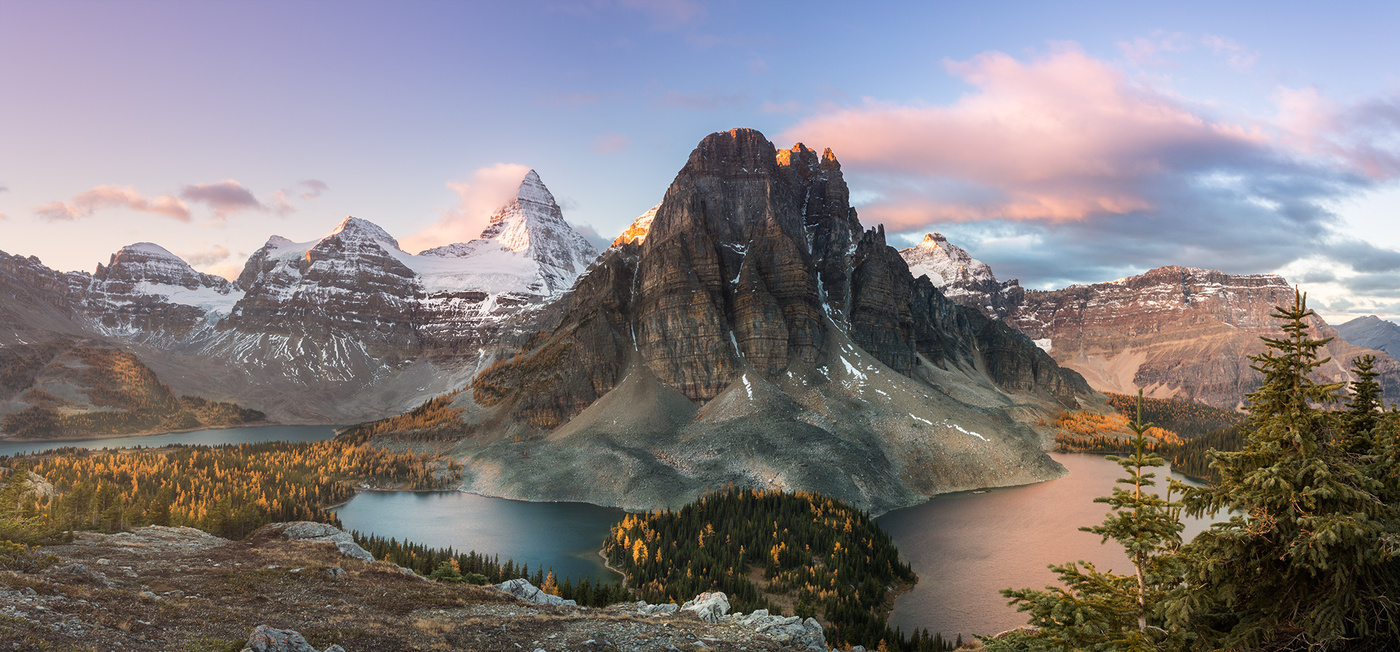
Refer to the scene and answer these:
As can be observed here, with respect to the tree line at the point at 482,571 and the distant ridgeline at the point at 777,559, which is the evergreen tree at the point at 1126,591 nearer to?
the distant ridgeline at the point at 777,559

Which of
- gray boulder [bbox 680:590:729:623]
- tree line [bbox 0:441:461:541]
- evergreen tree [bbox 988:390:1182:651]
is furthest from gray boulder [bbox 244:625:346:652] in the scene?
tree line [bbox 0:441:461:541]

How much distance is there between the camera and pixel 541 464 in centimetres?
12938

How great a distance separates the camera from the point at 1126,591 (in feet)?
64.4

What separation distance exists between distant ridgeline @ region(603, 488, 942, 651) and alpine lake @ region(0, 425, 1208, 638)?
366cm

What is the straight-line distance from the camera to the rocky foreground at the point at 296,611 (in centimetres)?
2877

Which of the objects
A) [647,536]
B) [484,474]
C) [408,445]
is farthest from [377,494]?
[647,536]

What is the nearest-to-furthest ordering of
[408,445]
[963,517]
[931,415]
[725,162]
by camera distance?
[963,517], [931,415], [408,445], [725,162]

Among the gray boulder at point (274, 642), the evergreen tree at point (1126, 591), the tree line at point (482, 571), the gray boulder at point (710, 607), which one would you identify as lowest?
the tree line at point (482, 571)

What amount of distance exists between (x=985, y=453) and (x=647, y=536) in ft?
246

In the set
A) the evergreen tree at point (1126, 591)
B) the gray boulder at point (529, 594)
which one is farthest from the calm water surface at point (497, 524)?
the evergreen tree at point (1126, 591)

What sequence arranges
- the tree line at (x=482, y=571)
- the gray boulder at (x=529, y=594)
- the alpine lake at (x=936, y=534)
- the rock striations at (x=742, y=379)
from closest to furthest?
the gray boulder at (x=529, y=594), the tree line at (x=482, y=571), the alpine lake at (x=936, y=534), the rock striations at (x=742, y=379)

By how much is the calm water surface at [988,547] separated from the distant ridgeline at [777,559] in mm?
3960

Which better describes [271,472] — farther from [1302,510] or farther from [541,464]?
[1302,510]

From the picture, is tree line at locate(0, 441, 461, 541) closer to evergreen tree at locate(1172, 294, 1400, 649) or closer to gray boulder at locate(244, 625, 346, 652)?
gray boulder at locate(244, 625, 346, 652)
